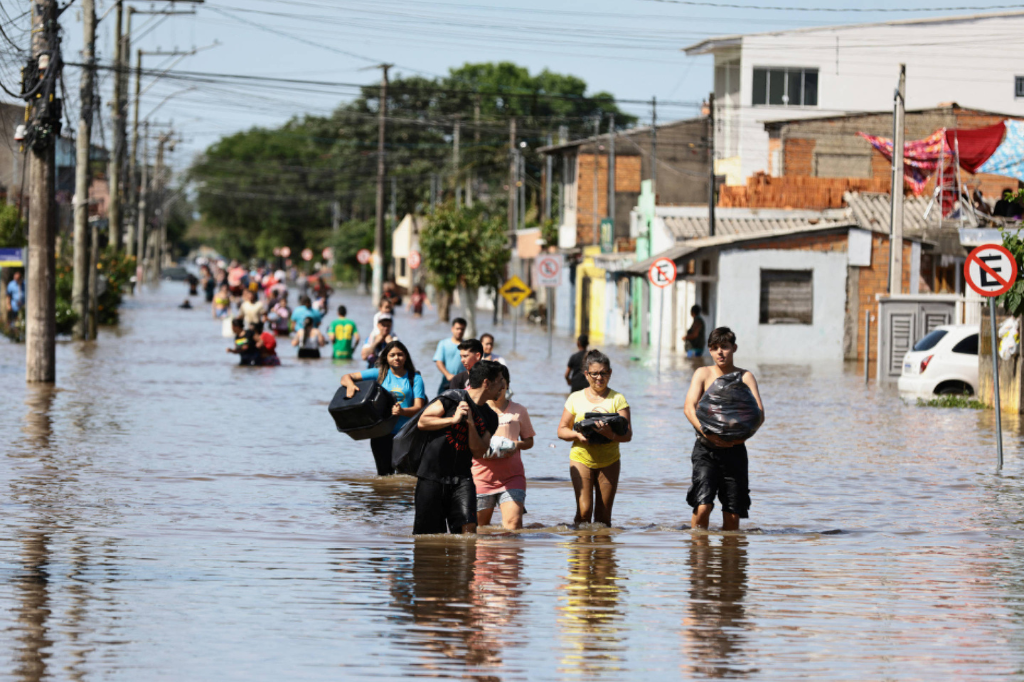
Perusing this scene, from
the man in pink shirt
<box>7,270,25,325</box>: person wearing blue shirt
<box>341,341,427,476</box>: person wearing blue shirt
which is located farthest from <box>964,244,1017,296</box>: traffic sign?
<box>7,270,25,325</box>: person wearing blue shirt

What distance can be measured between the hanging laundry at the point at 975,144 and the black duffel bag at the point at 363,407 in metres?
25.8

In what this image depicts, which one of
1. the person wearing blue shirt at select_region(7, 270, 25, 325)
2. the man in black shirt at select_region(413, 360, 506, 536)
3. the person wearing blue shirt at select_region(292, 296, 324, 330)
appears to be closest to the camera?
the man in black shirt at select_region(413, 360, 506, 536)

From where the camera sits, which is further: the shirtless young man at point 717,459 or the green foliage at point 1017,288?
the green foliage at point 1017,288

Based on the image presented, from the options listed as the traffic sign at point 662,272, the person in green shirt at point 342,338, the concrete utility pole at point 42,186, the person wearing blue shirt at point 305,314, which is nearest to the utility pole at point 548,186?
the person wearing blue shirt at point 305,314

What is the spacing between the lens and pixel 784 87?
2559 inches

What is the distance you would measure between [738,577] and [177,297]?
77280 millimetres

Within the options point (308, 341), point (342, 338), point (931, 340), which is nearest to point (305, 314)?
point (308, 341)

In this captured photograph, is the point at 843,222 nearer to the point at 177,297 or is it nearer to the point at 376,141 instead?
the point at 177,297

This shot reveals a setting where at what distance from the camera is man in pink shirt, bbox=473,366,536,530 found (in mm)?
10805

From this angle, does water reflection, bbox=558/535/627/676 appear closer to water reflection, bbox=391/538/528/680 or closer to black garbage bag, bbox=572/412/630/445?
water reflection, bbox=391/538/528/680

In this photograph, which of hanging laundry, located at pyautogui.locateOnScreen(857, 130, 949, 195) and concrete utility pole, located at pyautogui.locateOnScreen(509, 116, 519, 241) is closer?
hanging laundry, located at pyautogui.locateOnScreen(857, 130, 949, 195)

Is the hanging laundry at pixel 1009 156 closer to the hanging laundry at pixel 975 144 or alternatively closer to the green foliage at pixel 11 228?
the hanging laundry at pixel 975 144

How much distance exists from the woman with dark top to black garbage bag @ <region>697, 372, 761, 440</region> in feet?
80.8

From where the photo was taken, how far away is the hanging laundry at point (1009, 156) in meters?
35.4
